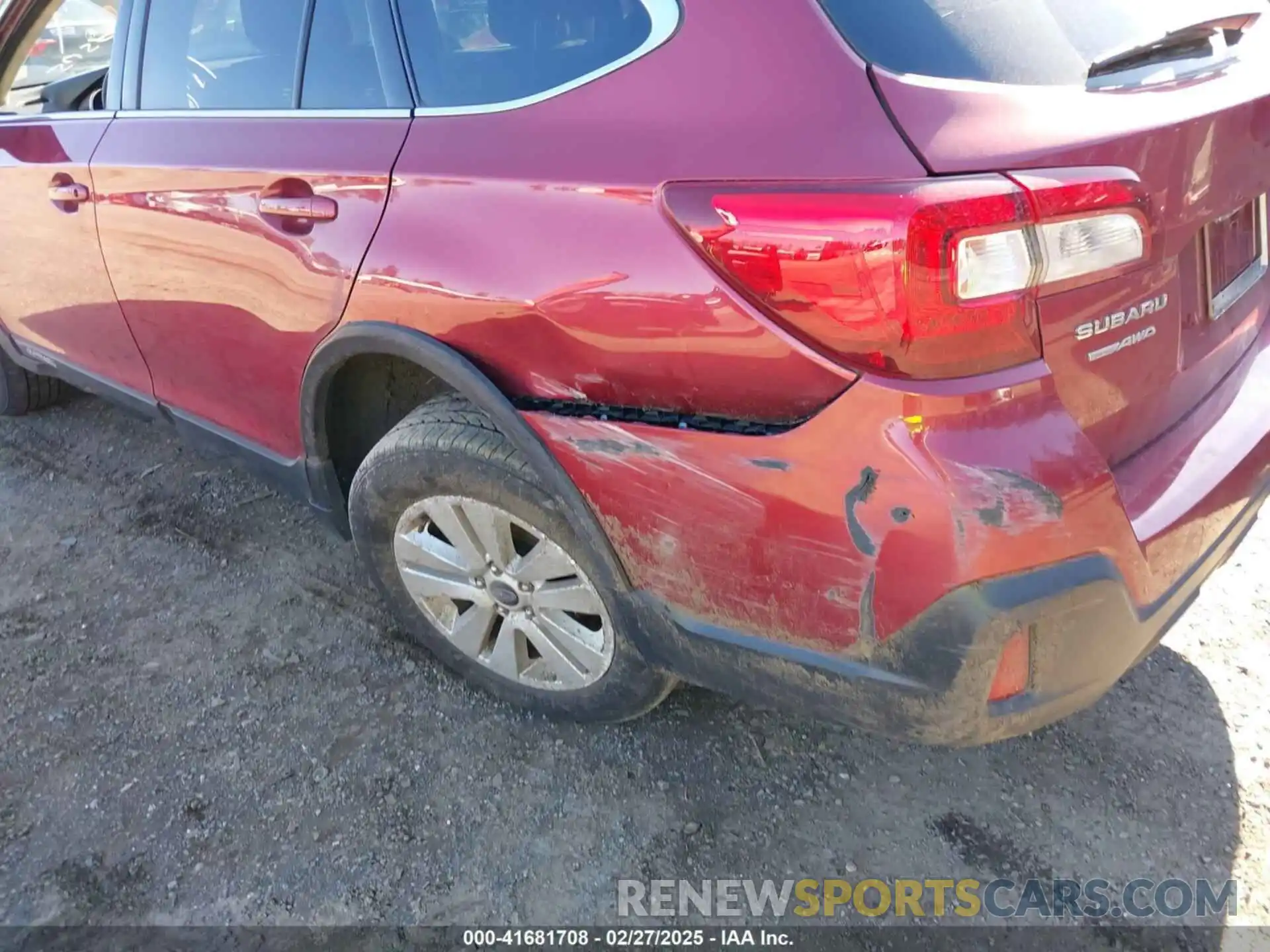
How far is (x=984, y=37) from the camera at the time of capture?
4.83 feet

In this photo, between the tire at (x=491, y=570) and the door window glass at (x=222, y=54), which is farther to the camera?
the door window glass at (x=222, y=54)

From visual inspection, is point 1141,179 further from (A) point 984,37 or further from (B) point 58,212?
(B) point 58,212

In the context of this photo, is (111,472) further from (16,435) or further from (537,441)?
(537,441)

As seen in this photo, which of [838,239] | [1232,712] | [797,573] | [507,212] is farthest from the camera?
[1232,712]

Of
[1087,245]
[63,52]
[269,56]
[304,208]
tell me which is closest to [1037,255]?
[1087,245]

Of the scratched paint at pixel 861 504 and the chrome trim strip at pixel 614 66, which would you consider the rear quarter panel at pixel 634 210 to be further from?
the scratched paint at pixel 861 504

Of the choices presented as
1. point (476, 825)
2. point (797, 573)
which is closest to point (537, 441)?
point (797, 573)

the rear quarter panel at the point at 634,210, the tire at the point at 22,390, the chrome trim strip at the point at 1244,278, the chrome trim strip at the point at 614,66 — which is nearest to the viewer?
the rear quarter panel at the point at 634,210

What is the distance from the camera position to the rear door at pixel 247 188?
6.79 feet

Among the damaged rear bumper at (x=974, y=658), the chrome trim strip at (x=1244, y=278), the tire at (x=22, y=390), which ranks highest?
the chrome trim strip at (x=1244, y=278)

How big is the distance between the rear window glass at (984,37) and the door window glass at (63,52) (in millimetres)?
2796

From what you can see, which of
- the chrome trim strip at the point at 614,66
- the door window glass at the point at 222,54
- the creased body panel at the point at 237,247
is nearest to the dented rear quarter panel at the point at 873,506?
the chrome trim strip at the point at 614,66

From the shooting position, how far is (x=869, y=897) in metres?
1.93

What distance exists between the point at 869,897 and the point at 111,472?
3.22 meters
